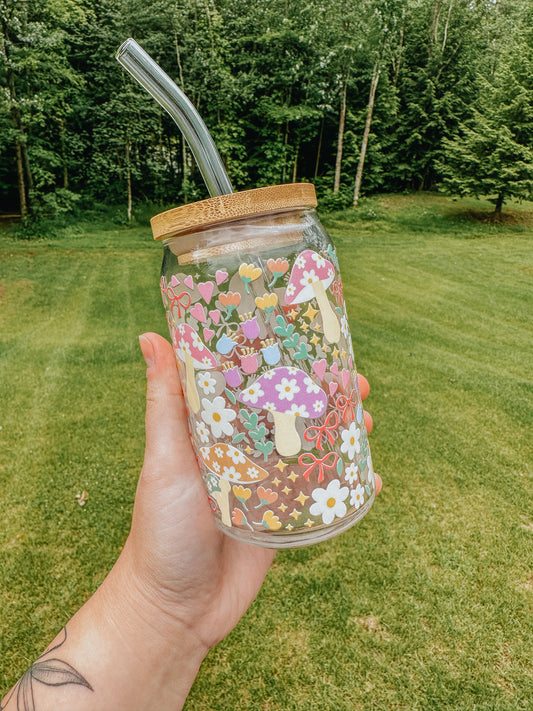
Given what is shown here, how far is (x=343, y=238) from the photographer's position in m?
15.5

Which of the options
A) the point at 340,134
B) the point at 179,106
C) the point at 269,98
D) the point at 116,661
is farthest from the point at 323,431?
the point at 269,98

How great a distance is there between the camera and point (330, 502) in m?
1.33

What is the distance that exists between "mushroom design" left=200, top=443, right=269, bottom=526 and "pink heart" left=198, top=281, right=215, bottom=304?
41 centimetres

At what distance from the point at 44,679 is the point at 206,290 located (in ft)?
4.61

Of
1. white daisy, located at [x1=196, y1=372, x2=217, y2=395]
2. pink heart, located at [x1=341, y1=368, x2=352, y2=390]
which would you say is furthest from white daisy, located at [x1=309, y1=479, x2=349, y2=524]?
white daisy, located at [x1=196, y1=372, x2=217, y2=395]

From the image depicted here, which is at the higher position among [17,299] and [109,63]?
[109,63]

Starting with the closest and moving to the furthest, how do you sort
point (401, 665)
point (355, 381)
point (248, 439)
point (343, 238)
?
1. point (248, 439)
2. point (355, 381)
3. point (401, 665)
4. point (343, 238)

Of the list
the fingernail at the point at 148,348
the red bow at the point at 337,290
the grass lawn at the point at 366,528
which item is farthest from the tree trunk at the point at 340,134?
the red bow at the point at 337,290

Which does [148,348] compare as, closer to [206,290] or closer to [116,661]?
[206,290]

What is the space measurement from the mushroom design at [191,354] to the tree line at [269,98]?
52.2 feet

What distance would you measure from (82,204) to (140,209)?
2237 mm

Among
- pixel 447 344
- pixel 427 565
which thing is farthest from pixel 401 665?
pixel 447 344

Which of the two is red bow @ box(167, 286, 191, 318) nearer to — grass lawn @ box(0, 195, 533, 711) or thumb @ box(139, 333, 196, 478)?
thumb @ box(139, 333, 196, 478)

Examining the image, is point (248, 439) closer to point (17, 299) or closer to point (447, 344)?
point (447, 344)
